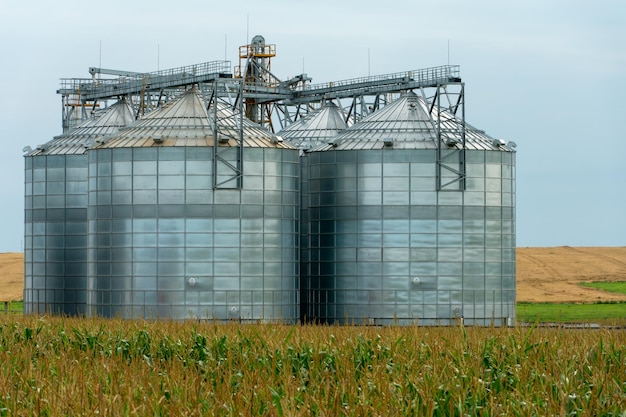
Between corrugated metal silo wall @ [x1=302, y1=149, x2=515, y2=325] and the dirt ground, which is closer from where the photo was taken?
corrugated metal silo wall @ [x1=302, y1=149, x2=515, y2=325]

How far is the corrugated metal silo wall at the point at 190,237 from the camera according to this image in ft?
194

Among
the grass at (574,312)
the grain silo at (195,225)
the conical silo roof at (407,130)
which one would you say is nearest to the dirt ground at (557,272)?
the grass at (574,312)

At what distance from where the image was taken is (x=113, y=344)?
3512 centimetres

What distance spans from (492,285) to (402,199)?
6.94 m

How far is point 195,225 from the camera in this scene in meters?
59.2

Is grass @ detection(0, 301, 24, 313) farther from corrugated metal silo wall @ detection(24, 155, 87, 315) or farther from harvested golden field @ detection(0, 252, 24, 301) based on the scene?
harvested golden field @ detection(0, 252, 24, 301)

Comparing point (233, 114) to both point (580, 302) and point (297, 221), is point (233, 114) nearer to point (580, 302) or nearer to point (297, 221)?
point (297, 221)

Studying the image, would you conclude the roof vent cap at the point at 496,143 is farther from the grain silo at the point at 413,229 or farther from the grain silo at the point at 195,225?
the grain silo at the point at 195,225

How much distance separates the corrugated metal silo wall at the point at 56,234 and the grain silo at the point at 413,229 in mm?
14454

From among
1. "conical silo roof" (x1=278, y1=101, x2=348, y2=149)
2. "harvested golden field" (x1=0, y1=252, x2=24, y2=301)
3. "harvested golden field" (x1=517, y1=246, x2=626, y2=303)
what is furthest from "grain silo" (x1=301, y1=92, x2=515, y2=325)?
"harvested golden field" (x1=0, y1=252, x2=24, y2=301)

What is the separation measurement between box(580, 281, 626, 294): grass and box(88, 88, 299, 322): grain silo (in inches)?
2561

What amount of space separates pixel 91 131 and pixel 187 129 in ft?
47.1

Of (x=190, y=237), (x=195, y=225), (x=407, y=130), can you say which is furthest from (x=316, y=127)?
(x=190, y=237)

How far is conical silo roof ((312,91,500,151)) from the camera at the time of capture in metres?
64.5
